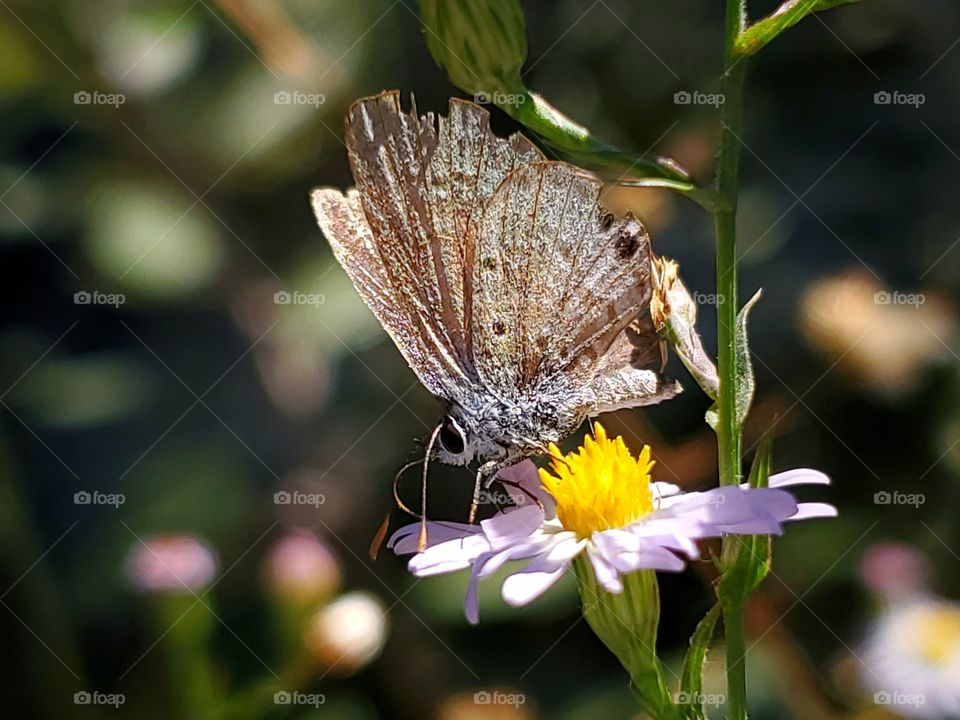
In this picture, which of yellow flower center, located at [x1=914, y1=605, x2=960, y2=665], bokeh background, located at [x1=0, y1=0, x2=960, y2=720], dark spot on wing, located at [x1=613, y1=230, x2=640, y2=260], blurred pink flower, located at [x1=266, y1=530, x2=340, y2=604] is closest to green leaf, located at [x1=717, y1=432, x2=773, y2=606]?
dark spot on wing, located at [x1=613, y1=230, x2=640, y2=260]

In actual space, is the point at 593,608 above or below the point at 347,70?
below

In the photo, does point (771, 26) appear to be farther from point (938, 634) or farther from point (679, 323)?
point (938, 634)

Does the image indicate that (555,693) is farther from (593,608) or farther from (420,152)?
(420,152)

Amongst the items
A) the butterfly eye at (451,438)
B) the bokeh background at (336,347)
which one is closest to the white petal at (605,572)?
the butterfly eye at (451,438)

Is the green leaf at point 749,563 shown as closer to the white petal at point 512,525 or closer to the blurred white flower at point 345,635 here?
the white petal at point 512,525

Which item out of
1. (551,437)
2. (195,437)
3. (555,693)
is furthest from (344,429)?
(551,437)

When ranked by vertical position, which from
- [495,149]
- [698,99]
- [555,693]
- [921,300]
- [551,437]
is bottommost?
[555,693]

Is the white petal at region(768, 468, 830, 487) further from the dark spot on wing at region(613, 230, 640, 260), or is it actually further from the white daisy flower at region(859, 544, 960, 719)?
the white daisy flower at region(859, 544, 960, 719)
